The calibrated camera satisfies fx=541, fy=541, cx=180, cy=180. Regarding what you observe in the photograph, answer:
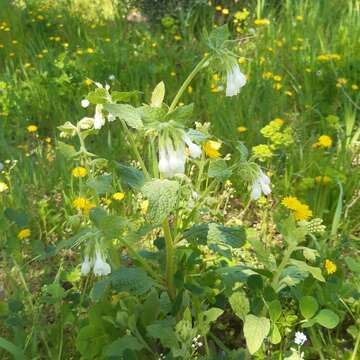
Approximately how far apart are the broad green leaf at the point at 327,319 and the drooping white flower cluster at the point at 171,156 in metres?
0.57

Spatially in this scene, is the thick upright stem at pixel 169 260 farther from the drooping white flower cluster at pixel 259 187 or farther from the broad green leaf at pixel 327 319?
the broad green leaf at pixel 327 319

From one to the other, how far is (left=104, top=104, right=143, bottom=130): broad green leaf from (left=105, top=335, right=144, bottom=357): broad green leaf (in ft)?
1.71

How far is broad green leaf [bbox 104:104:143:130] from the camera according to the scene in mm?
1154

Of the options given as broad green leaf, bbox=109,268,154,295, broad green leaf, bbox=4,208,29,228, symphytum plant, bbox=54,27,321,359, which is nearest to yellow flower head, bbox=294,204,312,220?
symphytum plant, bbox=54,27,321,359

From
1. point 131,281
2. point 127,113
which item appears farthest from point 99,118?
point 131,281

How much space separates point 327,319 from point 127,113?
693mm

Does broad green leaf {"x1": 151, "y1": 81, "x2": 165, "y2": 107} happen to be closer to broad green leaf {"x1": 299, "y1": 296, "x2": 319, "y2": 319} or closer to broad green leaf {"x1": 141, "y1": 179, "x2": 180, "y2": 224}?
broad green leaf {"x1": 141, "y1": 179, "x2": 180, "y2": 224}

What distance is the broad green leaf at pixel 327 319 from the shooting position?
1.31 metres

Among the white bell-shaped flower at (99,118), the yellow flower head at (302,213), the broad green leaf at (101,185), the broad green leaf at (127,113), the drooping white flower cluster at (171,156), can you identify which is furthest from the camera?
the yellow flower head at (302,213)

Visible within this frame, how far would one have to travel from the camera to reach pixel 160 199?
112cm

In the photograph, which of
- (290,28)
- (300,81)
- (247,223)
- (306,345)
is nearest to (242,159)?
(306,345)

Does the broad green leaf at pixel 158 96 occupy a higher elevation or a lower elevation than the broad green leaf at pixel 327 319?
higher

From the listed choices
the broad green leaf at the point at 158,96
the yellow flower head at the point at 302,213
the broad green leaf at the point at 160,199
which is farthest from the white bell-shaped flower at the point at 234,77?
the yellow flower head at the point at 302,213

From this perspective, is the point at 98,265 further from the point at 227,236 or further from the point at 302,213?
the point at 302,213
